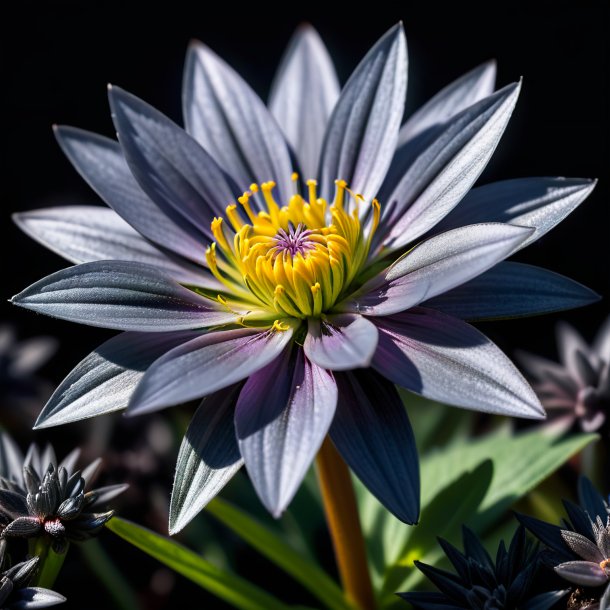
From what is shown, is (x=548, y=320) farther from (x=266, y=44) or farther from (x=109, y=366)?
(x=109, y=366)

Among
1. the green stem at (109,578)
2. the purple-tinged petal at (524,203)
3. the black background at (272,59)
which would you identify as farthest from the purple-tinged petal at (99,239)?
the black background at (272,59)

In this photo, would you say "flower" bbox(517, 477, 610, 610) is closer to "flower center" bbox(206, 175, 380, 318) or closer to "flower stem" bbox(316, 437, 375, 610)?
"flower stem" bbox(316, 437, 375, 610)

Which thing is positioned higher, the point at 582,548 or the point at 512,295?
the point at 512,295

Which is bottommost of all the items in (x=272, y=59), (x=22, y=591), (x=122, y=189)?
(x=22, y=591)

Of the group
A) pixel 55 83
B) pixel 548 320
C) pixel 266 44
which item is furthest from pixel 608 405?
pixel 55 83

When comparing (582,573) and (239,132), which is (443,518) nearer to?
(582,573)

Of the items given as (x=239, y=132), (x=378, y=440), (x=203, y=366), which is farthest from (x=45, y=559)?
(x=239, y=132)
